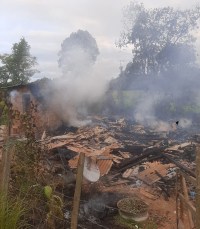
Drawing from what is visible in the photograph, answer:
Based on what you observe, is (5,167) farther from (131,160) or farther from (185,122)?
(185,122)

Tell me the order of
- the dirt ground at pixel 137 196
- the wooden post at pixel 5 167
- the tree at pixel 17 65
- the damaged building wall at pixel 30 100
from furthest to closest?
1. the tree at pixel 17 65
2. the damaged building wall at pixel 30 100
3. the dirt ground at pixel 137 196
4. the wooden post at pixel 5 167

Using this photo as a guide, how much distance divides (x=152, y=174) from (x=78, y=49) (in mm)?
32805

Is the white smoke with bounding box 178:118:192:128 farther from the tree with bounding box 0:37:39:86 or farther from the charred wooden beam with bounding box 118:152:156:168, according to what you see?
the tree with bounding box 0:37:39:86

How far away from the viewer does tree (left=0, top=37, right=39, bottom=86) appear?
102 feet

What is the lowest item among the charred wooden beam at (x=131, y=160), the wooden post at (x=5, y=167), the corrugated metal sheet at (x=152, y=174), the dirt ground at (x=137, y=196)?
the dirt ground at (x=137, y=196)

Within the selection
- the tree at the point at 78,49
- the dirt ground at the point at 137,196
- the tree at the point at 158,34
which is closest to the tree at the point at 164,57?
the tree at the point at 158,34

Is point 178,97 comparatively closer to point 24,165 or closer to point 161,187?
point 161,187

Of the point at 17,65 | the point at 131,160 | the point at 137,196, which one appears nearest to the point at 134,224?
the point at 137,196

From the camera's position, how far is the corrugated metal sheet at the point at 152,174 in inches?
305

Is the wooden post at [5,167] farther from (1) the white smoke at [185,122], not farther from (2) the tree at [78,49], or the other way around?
(2) the tree at [78,49]

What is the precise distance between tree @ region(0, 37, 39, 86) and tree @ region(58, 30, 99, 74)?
610 centimetres

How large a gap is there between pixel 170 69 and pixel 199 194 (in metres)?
23.4

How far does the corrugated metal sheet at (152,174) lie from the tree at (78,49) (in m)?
26.7

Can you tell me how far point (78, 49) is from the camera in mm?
36781
